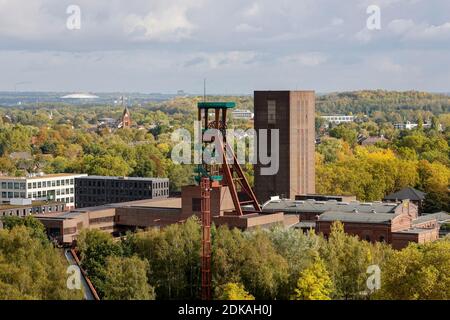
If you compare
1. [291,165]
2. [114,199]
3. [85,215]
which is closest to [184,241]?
[85,215]

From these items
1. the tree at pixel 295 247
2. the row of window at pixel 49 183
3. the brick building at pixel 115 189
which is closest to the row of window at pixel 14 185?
the row of window at pixel 49 183

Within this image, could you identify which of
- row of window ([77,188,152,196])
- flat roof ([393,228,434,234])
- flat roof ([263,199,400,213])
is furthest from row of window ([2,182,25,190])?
flat roof ([393,228,434,234])

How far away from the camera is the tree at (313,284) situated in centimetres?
6122

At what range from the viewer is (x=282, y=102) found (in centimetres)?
10475

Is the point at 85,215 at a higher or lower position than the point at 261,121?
lower

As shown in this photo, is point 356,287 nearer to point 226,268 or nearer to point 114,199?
point 226,268

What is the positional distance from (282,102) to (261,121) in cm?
224

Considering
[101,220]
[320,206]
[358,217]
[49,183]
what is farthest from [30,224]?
[49,183]

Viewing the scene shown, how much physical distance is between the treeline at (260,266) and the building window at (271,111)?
30145 mm

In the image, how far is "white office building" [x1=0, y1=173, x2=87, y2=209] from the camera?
435ft

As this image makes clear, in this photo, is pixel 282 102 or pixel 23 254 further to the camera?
pixel 282 102

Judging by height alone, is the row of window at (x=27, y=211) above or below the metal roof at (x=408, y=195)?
below

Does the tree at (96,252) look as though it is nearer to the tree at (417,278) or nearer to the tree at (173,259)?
the tree at (173,259)

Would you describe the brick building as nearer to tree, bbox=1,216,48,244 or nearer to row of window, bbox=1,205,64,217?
row of window, bbox=1,205,64,217
